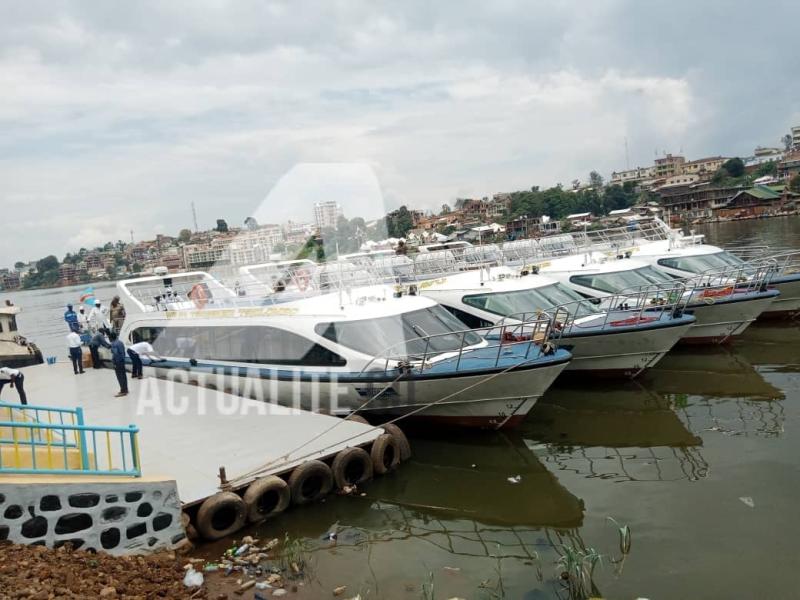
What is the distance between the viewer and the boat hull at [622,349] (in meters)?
13.1

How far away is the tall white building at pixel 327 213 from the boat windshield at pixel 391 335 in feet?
11.1

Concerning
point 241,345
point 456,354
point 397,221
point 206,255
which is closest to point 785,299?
point 456,354

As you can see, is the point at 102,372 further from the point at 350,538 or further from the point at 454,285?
the point at 350,538

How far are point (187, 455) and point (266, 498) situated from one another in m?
1.48

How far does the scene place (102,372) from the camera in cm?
1488

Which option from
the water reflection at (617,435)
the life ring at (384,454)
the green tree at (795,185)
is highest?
the green tree at (795,185)

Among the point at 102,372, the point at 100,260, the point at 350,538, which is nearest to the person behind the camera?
the point at 350,538

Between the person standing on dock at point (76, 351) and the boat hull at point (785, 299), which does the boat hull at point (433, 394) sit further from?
the boat hull at point (785, 299)

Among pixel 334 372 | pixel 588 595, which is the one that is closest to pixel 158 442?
pixel 334 372

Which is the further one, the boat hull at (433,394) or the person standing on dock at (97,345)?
the person standing on dock at (97,345)

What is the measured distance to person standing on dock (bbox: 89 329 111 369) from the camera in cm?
1453

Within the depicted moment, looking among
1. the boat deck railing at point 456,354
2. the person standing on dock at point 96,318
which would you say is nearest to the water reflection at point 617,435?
the boat deck railing at point 456,354

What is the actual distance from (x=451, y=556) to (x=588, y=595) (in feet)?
5.50

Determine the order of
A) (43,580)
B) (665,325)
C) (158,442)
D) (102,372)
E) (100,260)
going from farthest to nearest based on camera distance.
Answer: (100,260)
(102,372)
(665,325)
(158,442)
(43,580)
